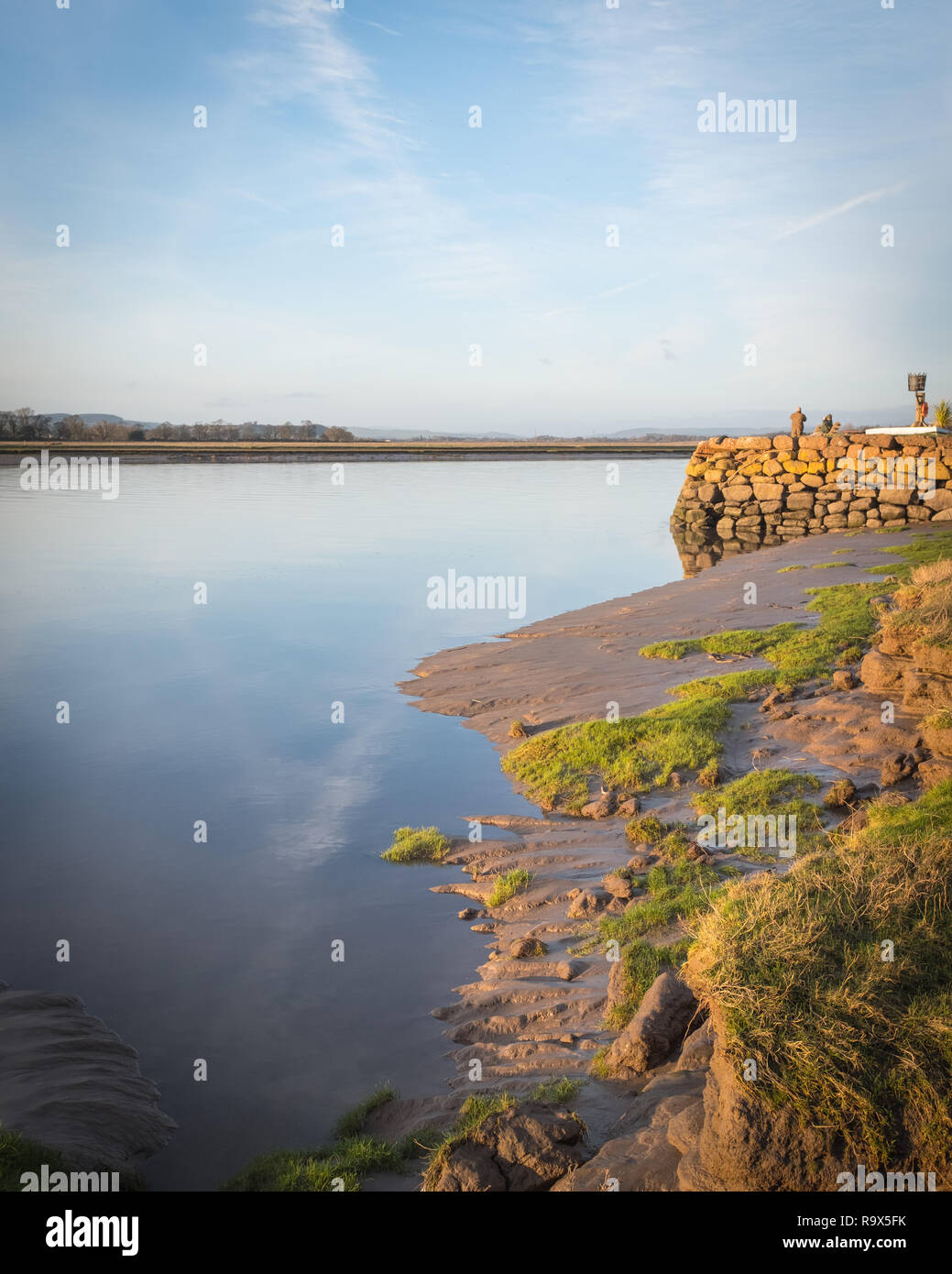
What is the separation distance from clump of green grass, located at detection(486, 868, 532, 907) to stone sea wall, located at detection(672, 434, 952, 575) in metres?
25.0

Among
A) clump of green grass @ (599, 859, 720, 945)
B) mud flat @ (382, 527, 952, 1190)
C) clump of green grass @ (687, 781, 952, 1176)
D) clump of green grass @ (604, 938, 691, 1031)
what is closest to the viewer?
clump of green grass @ (687, 781, 952, 1176)

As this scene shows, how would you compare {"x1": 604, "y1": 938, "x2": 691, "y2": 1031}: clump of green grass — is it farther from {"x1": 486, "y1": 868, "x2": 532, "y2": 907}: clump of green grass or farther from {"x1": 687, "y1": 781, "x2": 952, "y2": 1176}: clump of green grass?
{"x1": 486, "y1": 868, "x2": 532, "y2": 907}: clump of green grass

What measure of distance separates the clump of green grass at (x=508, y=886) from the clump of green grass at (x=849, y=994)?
3371 millimetres

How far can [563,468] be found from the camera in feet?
366

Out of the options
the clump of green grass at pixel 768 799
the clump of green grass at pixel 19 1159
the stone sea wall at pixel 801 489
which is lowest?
the clump of green grass at pixel 19 1159

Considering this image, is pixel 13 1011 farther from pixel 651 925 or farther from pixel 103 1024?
pixel 651 925

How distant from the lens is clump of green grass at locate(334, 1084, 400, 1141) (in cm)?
597

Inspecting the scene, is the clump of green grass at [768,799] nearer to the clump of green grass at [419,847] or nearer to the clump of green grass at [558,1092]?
the clump of green grass at [419,847]

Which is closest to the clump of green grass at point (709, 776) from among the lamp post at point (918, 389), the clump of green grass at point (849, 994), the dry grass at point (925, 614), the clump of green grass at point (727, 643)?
the dry grass at point (925, 614)

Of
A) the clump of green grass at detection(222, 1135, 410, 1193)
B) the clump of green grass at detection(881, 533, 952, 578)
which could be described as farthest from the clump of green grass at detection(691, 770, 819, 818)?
the clump of green grass at detection(881, 533, 952, 578)

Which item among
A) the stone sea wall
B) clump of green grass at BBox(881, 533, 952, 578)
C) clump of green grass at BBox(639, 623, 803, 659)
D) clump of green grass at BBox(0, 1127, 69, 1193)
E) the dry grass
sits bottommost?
clump of green grass at BBox(0, 1127, 69, 1193)

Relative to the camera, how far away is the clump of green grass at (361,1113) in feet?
19.6

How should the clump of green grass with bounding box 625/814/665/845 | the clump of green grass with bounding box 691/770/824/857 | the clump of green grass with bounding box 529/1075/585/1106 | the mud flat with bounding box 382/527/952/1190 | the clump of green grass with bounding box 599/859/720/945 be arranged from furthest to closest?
the clump of green grass with bounding box 625/814/665/845
the clump of green grass with bounding box 691/770/824/857
the clump of green grass with bounding box 599/859/720/945
the clump of green grass with bounding box 529/1075/585/1106
the mud flat with bounding box 382/527/952/1190

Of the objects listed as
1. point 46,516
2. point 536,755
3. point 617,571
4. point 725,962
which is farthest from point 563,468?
point 725,962
